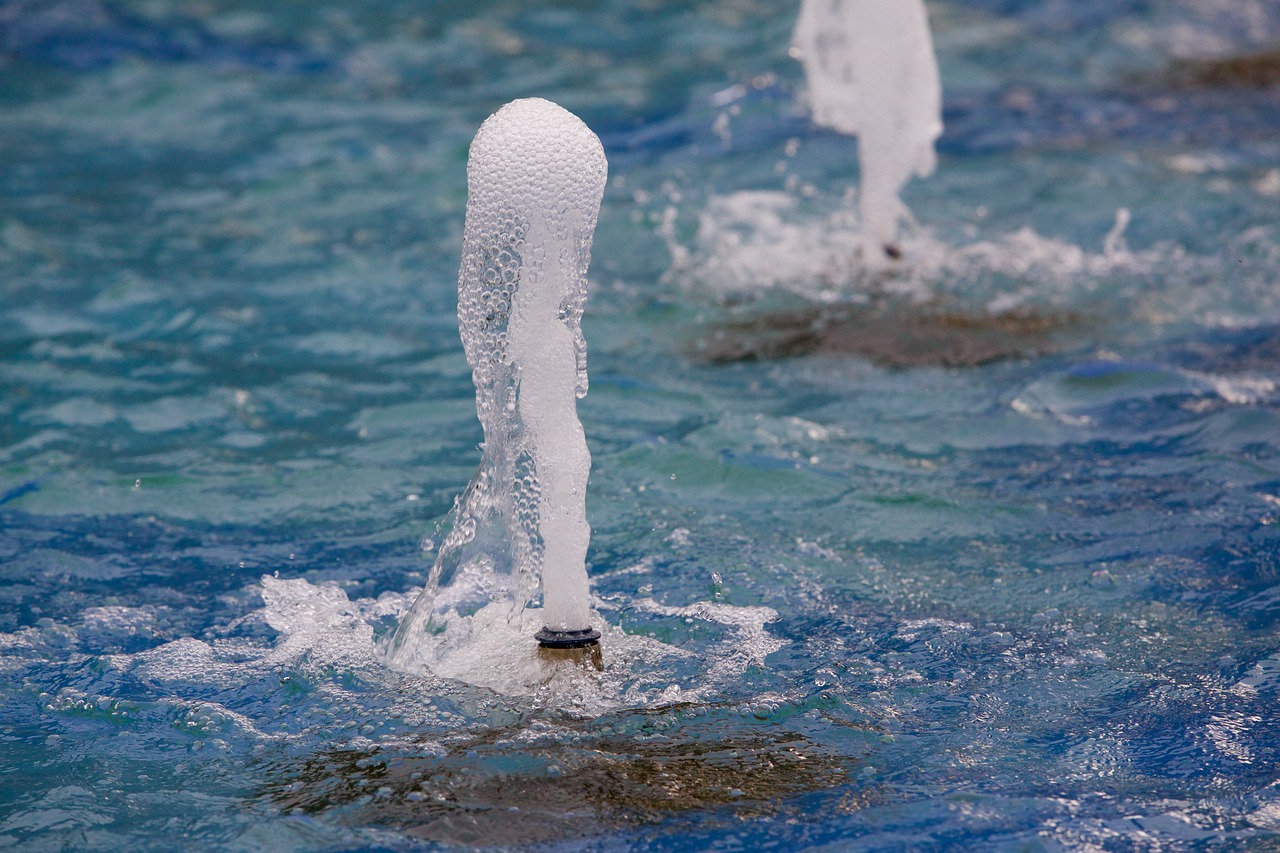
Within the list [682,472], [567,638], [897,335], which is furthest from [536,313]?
[897,335]

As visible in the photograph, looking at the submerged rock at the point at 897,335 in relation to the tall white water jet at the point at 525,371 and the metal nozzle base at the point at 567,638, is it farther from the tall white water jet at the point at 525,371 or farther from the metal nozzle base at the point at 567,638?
the metal nozzle base at the point at 567,638

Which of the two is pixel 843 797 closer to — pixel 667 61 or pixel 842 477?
pixel 842 477

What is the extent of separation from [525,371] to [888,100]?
3869 millimetres

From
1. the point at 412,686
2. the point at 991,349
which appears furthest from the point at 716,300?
the point at 412,686

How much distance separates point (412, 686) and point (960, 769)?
126 cm

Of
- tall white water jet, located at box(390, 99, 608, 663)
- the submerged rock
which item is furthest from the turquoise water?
tall white water jet, located at box(390, 99, 608, 663)

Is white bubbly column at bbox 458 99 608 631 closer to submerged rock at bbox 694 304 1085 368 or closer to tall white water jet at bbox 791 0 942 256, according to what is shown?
submerged rock at bbox 694 304 1085 368

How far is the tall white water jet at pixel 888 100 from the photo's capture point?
6.33 meters

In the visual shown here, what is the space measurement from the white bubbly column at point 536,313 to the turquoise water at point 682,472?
0.34 m

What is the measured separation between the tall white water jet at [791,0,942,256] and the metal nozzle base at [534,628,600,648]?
3.60m

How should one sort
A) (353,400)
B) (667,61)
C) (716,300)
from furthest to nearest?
1. (667,61)
2. (716,300)
3. (353,400)

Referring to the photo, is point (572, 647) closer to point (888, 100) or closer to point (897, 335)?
point (897, 335)

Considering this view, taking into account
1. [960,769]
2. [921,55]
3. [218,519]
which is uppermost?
[921,55]

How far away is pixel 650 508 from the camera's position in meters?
4.39
